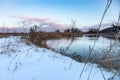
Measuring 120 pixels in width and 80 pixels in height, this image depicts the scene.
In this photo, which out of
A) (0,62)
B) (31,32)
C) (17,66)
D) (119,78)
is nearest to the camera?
(119,78)

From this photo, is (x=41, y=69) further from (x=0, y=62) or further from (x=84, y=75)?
(x=0, y=62)

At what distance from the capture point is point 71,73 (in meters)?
2.48

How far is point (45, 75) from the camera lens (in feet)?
7.74

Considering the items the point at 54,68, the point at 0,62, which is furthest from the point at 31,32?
the point at 54,68

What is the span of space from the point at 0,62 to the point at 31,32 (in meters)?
7.31

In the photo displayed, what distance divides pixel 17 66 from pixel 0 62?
47 centimetres

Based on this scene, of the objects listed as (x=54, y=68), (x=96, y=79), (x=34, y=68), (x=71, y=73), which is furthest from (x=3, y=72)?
(x=96, y=79)

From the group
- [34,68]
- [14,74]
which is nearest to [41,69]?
[34,68]

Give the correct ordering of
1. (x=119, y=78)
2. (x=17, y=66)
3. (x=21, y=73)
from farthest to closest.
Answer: (x=17, y=66)
(x=21, y=73)
(x=119, y=78)

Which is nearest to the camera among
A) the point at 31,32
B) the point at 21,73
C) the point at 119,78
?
the point at 119,78

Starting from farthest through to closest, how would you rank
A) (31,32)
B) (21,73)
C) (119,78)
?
(31,32)
(21,73)
(119,78)

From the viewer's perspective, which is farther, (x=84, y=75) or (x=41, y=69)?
(x=41, y=69)

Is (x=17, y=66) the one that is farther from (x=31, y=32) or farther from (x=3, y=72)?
(x=31, y=32)

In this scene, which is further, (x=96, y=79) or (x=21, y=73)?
(x=21, y=73)
